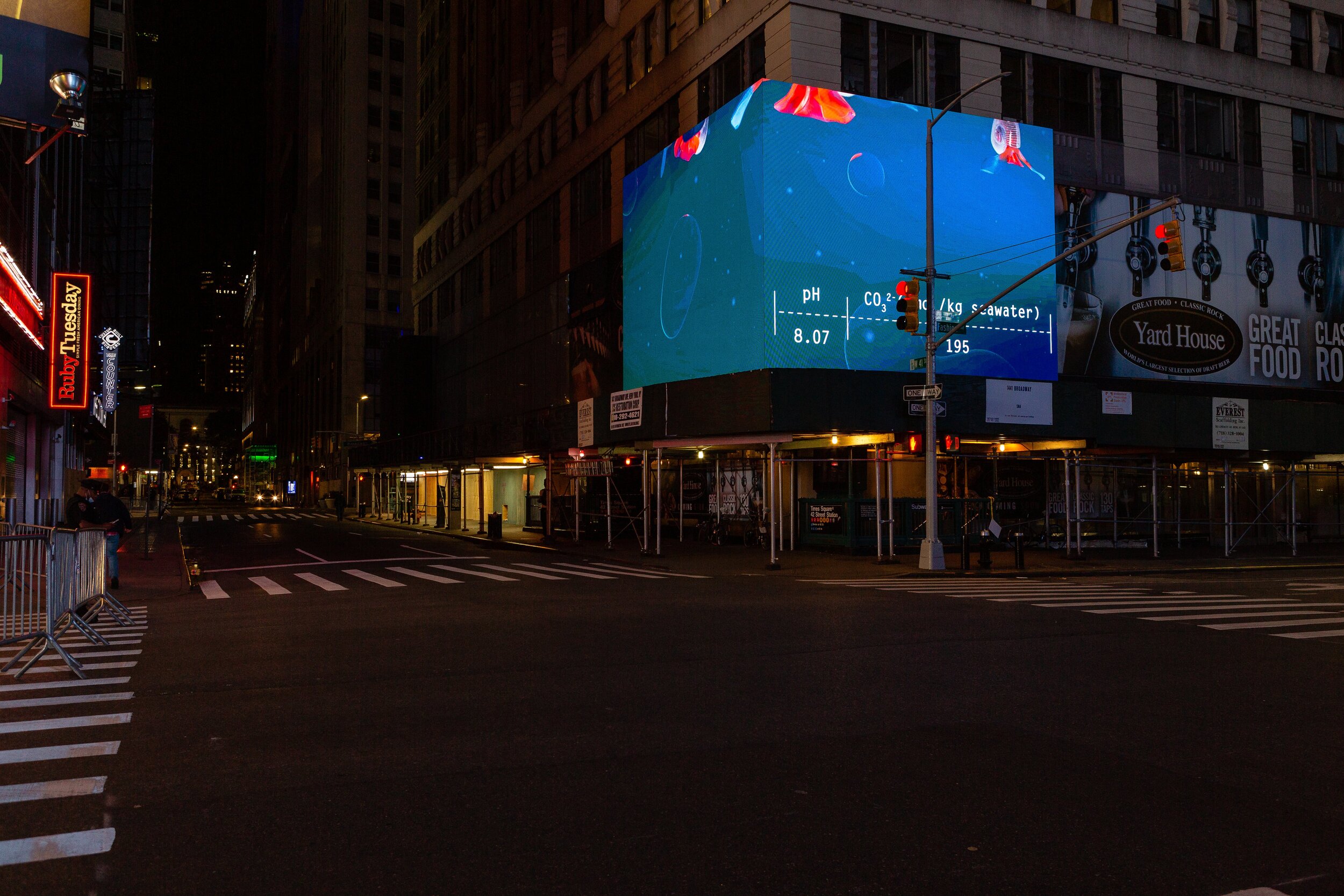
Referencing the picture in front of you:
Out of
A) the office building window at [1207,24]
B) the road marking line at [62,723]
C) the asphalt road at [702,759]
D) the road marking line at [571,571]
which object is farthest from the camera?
the office building window at [1207,24]

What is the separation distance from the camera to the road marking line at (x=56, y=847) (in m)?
4.72

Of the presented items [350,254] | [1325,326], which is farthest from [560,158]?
[350,254]

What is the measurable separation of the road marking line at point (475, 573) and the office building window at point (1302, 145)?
34.5m

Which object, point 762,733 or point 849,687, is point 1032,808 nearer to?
point 762,733

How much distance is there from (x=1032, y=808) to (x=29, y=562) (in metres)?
10.4

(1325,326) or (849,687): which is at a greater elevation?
(1325,326)

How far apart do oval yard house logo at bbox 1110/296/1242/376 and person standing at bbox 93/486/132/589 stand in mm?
30075

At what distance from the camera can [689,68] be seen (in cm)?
3541

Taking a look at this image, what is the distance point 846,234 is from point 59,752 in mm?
26675

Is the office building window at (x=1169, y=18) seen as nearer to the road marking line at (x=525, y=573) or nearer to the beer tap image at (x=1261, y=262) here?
the beer tap image at (x=1261, y=262)

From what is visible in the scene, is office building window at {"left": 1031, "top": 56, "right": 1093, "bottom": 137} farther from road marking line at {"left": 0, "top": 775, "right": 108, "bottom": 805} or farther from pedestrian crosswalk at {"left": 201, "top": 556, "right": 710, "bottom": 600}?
road marking line at {"left": 0, "top": 775, "right": 108, "bottom": 805}

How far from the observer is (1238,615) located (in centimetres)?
1465

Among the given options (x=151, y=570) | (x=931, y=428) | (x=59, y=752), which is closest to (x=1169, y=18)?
(x=931, y=428)

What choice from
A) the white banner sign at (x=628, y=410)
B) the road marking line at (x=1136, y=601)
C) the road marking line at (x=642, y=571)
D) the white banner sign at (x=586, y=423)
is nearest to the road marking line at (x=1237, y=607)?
the road marking line at (x=1136, y=601)
